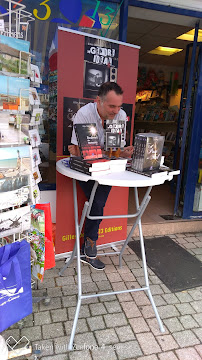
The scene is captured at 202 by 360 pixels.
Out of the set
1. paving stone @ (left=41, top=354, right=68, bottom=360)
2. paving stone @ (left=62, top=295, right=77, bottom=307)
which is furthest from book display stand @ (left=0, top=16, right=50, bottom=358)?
paving stone @ (left=62, top=295, right=77, bottom=307)

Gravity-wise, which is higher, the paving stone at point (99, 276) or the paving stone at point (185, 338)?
the paving stone at point (99, 276)

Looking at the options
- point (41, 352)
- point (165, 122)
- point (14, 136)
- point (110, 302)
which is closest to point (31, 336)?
point (41, 352)

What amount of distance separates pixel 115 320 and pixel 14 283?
0.91m

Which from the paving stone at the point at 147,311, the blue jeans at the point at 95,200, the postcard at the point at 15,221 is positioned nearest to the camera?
the postcard at the point at 15,221

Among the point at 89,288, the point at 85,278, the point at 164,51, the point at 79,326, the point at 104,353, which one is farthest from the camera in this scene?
the point at 164,51

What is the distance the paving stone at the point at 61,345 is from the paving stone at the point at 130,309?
1.83ft

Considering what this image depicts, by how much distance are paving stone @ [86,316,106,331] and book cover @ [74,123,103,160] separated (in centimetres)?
130

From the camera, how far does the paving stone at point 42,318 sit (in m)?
2.17

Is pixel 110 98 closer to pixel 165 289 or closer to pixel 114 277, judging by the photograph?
pixel 114 277

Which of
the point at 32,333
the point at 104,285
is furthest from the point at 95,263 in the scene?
the point at 32,333

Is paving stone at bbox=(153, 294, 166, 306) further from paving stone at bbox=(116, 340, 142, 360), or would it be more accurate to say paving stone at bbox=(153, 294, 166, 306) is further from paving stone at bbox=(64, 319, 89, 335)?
paving stone at bbox=(64, 319, 89, 335)

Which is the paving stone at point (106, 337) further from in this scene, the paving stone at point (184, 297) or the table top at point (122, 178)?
the table top at point (122, 178)

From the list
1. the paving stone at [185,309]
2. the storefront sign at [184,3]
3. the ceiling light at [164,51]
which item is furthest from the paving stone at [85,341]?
the ceiling light at [164,51]

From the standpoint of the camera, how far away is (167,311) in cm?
240
